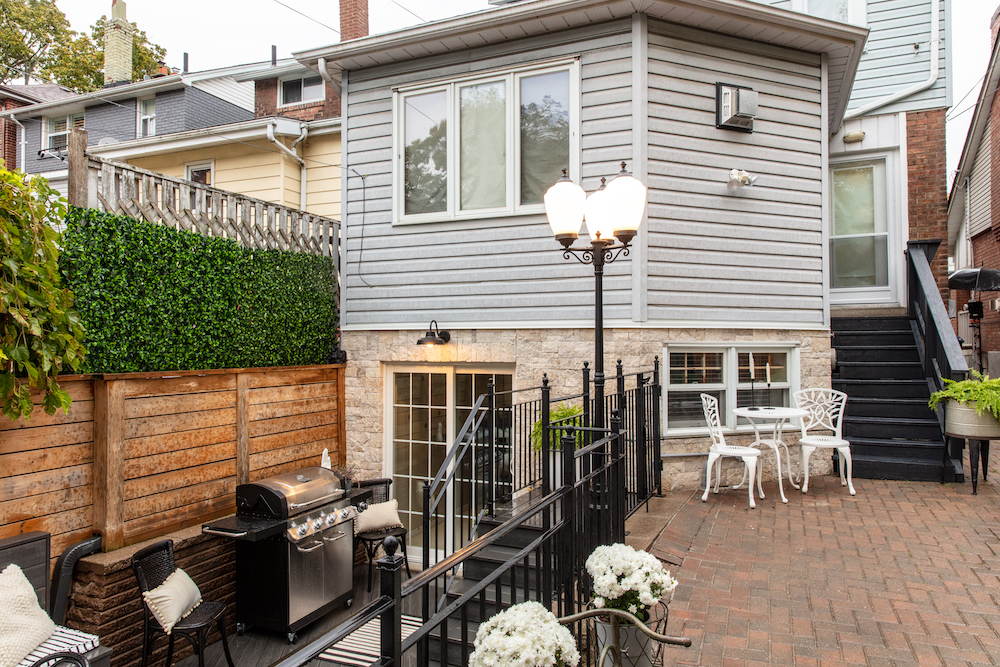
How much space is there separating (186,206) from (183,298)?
0.97 meters

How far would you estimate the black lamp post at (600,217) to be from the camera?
404 cm

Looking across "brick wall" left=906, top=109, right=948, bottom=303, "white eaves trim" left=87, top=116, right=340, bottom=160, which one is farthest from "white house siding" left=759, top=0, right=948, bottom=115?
"white eaves trim" left=87, top=116, right=340, bottom=160

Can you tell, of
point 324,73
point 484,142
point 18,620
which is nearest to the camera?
point 18,620

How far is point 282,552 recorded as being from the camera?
5184mm

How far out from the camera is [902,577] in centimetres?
375

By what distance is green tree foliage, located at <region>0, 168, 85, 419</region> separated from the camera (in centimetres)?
384

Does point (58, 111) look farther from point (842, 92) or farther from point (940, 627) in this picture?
point (940, 627)

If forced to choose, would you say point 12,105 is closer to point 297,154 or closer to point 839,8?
point 297,154

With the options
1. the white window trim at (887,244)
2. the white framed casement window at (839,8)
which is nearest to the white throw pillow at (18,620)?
the white window trim at (887,244)

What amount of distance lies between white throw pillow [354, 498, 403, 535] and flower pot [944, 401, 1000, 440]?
5.77 m

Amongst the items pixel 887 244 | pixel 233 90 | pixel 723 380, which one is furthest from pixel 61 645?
pixel 233 90

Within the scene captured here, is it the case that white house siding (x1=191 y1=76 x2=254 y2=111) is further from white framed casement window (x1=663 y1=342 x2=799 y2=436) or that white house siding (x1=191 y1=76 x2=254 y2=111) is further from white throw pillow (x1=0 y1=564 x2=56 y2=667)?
white throw pillow (x1=0 y1=564 x2=56 y2=667)

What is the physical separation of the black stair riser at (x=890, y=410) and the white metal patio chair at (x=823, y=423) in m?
0.35

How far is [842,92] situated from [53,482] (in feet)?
31.3
